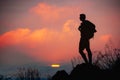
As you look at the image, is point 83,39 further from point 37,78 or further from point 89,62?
point 37,78

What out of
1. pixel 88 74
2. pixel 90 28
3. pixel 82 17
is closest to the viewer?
pixel 88 74

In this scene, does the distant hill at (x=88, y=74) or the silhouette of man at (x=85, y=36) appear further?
the silhouette of man at (x=85, y=36)

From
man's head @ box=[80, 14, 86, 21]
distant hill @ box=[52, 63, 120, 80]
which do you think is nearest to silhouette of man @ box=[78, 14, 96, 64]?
man's head @ box=[80, 14, 86, 21]

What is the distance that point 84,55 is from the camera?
1652 cm

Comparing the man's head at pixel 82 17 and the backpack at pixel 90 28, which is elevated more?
→ the man's head at pixel 82 17

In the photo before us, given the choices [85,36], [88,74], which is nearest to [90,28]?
[85,36]

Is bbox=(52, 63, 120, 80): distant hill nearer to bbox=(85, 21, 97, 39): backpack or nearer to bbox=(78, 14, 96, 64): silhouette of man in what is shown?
bbox=(78, 14, 96, 64): silhouette of man

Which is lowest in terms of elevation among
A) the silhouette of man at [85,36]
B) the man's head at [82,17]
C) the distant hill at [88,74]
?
the distant hill at [88,74]

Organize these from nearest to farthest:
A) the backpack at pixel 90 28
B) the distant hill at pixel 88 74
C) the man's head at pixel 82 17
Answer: the distant hill at pixel 88 74 → the man's head at pixel 82 17 → the backpack at pixel 90 28

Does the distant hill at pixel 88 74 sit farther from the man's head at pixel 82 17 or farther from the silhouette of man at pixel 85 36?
the man's head at pixel 82 17

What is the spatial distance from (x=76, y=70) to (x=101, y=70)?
1137 millimetres

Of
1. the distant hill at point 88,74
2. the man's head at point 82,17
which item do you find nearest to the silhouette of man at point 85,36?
the man's head at point 82,17

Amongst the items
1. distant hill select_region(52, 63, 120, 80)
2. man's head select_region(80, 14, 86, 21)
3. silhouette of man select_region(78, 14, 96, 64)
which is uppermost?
man's head select_region(80, 14, 86, 21)

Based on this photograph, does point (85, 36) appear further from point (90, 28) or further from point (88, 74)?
point (88, 74)
